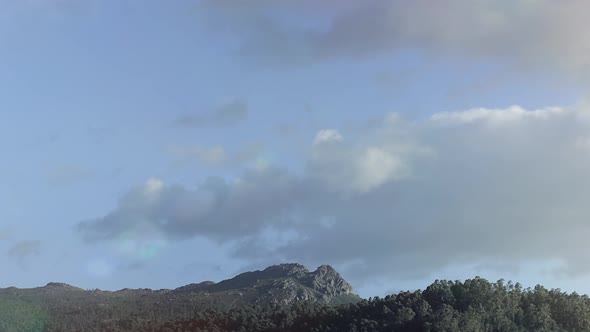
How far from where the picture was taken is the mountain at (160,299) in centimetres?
8900

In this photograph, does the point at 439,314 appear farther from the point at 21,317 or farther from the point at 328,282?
the point at 328,282

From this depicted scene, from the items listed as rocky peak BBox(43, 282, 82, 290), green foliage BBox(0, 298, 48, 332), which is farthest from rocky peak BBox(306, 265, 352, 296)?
green foliage BBox(0, 298, 48, 332)

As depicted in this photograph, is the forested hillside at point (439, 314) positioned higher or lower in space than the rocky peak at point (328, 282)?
lower

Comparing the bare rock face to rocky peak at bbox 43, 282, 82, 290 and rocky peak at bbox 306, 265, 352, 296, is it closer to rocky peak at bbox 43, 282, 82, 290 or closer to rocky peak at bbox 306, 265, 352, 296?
rocky peak at bbox 306, 265, 352, 296

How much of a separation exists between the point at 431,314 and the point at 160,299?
57.3 meters

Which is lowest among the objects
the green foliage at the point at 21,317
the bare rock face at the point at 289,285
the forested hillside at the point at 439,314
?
the forested hillside at the point at 439,314

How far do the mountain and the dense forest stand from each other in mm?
8698

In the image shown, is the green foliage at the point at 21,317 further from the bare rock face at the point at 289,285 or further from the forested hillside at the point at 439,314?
the bare rock face at the point at 289,285

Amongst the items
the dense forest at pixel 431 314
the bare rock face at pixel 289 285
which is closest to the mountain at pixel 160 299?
the bare rock face at pixel 289 285

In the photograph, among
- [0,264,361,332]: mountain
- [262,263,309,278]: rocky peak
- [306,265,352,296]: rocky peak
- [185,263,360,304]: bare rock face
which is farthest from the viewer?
[262,263,309,278]: rocky peak

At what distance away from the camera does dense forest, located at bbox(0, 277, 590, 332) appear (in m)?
59.9

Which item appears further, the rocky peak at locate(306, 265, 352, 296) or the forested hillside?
the rocky peak at locate(306, 265, 352, 296)

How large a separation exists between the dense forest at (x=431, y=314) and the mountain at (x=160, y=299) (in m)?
8.70

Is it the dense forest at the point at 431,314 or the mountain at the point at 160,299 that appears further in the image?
the mountain at the point at 160,299
